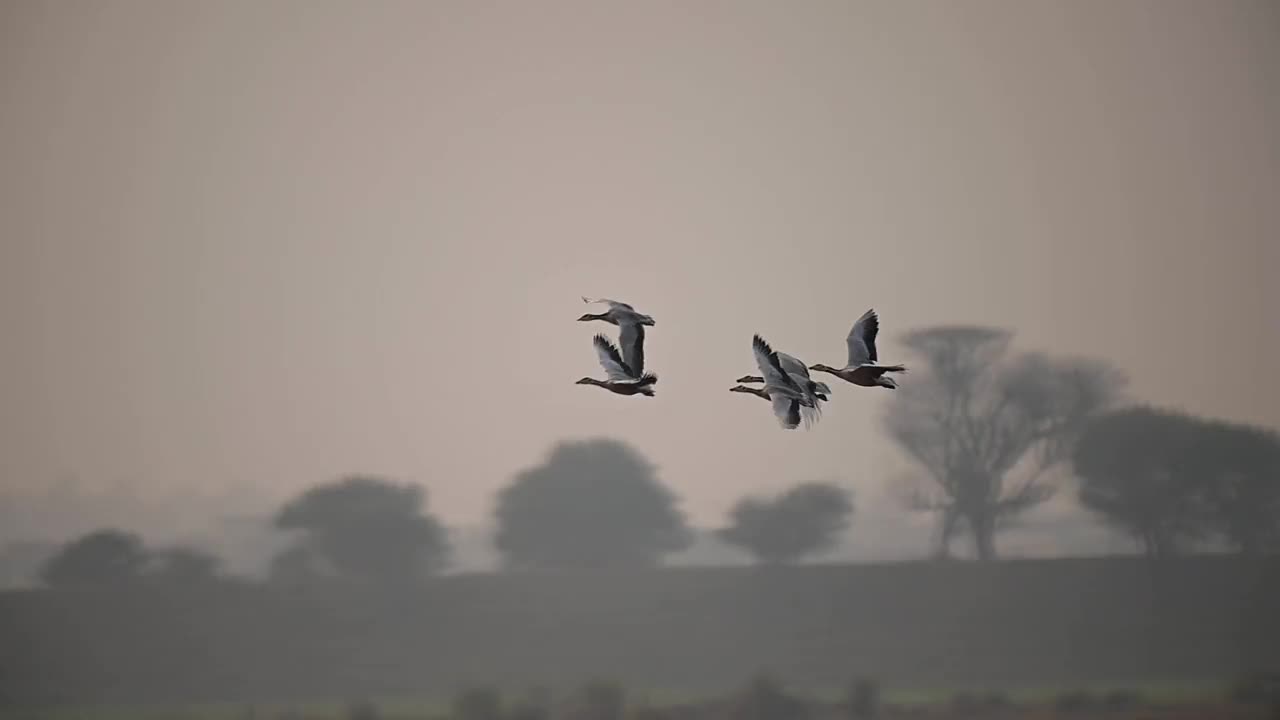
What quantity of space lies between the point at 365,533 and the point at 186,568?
14.9ft

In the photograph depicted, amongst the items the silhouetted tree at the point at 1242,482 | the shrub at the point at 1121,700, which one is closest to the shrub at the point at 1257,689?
the shrub at the point at 1121,700

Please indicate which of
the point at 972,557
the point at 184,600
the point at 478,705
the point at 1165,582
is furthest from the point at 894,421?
the point at 184,600

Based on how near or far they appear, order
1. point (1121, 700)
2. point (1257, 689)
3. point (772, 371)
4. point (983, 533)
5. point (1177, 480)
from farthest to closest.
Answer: point (1177, 480), point (983, 533), point (1257, 689), point (1121, 700), point (772, 371)

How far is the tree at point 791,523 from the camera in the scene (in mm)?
49438

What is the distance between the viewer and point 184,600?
152 feet

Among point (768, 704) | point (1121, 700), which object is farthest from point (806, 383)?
point (1121, 700)

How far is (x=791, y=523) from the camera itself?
1982 inches

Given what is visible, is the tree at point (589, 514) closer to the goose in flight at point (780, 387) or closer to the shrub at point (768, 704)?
the shrub at point (768, 704)

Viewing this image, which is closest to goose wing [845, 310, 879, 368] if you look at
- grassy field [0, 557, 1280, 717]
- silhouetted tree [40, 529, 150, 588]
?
grassy field [0, 557, 1280, 717]

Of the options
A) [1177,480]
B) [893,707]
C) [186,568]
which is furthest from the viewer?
[1177,480]

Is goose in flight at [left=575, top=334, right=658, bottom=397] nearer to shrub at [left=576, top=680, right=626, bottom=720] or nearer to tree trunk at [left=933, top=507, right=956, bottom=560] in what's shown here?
shrub at [left=576, top=680, right=626, bottom=720]

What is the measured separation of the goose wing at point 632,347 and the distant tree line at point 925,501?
89.0ft

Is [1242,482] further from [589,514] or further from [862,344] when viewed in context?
[862,344]

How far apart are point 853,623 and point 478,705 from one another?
9370mm
